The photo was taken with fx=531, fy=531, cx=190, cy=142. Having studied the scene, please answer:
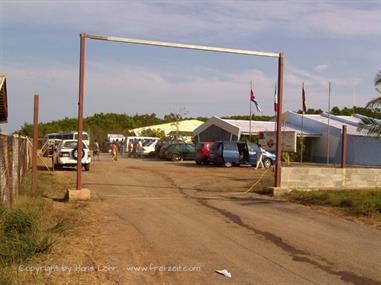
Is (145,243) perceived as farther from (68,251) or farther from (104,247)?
(68,251)

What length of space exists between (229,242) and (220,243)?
0.20 meters

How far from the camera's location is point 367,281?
23.3 ft

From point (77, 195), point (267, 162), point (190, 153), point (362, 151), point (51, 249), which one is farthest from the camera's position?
point (362, 151)

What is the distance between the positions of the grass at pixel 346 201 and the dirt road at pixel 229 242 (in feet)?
2.70

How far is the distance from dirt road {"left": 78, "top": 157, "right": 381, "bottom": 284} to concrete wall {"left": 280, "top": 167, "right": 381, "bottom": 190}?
6.00 ft

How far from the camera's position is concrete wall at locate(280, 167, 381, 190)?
56.7 feet

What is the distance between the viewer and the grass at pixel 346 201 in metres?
13.3

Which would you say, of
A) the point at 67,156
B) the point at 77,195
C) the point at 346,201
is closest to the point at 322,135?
the point at 67,156

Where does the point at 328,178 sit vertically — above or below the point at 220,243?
above

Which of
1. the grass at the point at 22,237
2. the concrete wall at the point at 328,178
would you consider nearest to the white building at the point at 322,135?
the concrete wall at the point at 328,178

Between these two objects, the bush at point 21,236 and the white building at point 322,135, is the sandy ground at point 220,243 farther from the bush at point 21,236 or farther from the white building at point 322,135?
the white building at point 322,135

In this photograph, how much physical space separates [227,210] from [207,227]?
2551 mm

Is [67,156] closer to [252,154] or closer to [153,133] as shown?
[252,154]

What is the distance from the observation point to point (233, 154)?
32.4 m
